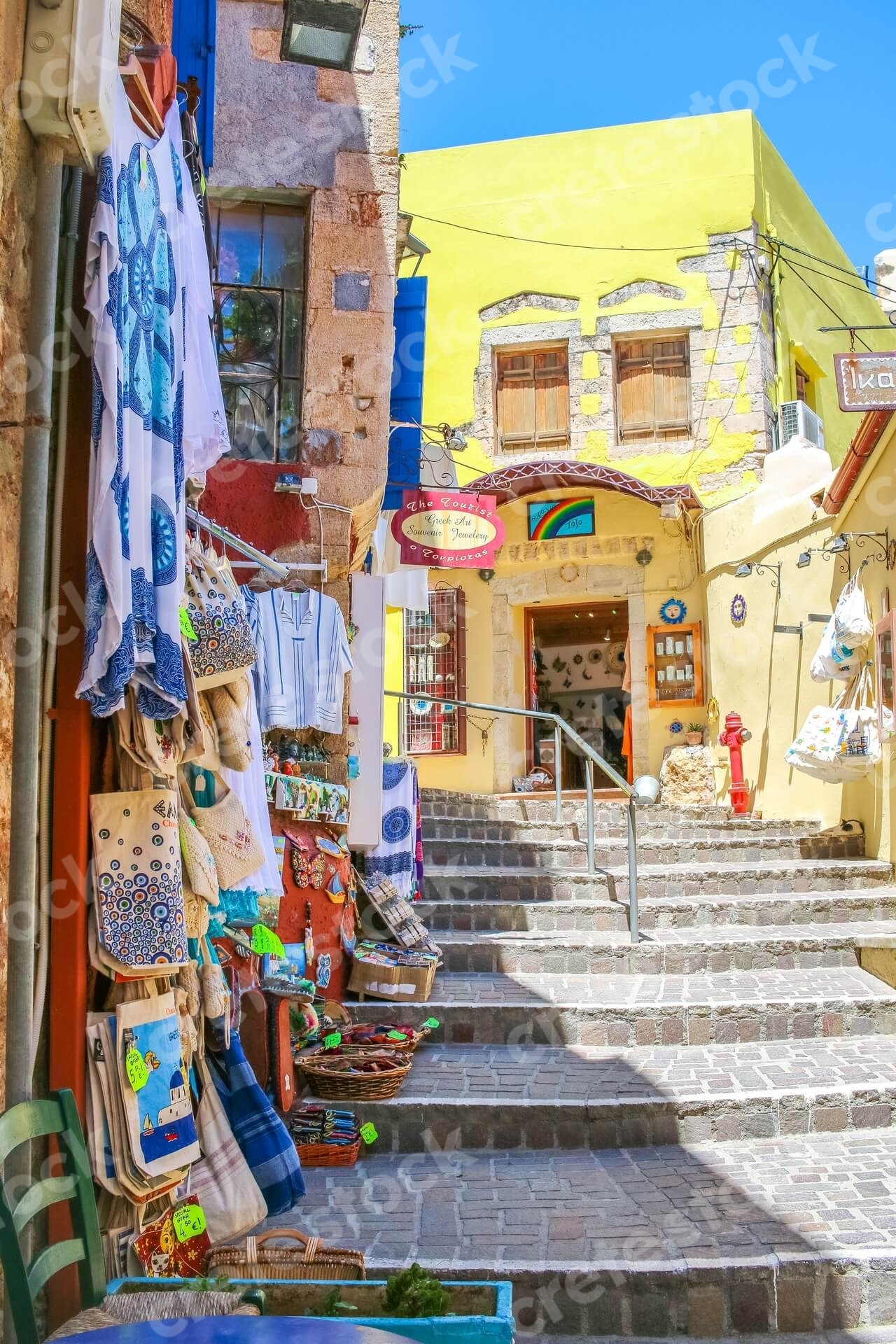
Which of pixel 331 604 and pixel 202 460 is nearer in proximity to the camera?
pixel 202 460

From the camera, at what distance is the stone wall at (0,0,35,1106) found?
279 cm

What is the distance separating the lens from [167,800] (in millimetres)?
3307

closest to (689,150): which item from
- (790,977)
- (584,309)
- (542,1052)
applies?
(584,309)

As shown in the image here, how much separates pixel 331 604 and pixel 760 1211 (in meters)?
3.88

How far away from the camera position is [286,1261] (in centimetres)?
304

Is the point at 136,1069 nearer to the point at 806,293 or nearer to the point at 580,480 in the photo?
the point at 580,480

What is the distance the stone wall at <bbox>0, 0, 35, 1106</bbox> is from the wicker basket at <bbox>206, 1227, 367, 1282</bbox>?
2.68 ft

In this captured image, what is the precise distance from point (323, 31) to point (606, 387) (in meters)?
8.34

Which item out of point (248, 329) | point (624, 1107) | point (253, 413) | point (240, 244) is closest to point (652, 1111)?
point (624, 1107)

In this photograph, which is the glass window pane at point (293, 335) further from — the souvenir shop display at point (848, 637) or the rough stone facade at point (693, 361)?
the rough stone facade at point (693, 361)

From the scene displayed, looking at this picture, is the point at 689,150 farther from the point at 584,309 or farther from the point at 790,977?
the point at 790,977

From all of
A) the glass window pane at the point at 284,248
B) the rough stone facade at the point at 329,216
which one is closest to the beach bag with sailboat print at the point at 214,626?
the rough stone facade at the point at 329,216

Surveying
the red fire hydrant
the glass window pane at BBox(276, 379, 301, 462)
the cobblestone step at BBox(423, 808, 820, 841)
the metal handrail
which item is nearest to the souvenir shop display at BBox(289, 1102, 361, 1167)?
the metal handrail

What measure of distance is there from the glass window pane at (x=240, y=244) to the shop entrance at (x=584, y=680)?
30.8 ft
